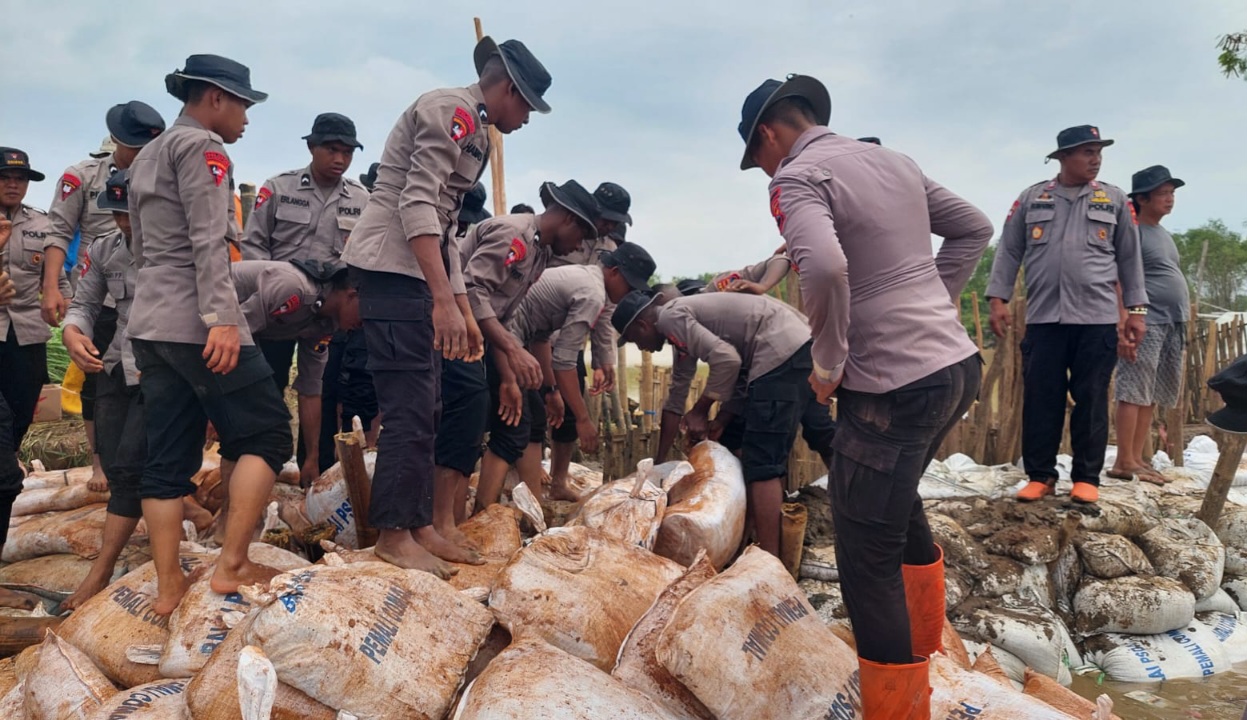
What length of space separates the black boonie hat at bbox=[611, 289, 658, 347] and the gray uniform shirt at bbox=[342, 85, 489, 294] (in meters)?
1.33

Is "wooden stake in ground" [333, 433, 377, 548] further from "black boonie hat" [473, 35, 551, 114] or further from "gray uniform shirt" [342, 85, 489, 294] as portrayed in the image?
"black boonie hat" [473, 35, 551, 114]

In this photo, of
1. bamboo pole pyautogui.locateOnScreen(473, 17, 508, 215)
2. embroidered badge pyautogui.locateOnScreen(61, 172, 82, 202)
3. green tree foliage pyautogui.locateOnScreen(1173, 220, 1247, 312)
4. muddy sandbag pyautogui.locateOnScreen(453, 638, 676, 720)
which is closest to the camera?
muddy sandbag pyautogui.locateOnScreen(453, 638, 676, 720)

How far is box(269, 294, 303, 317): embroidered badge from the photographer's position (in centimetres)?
316

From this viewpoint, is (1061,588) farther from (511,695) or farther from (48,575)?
(48,575)

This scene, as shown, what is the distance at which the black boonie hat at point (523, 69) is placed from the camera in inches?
108

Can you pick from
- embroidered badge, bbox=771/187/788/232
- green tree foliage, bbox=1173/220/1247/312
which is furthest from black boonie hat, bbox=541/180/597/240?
green tree foliage, bbox=1173/220/1247/312

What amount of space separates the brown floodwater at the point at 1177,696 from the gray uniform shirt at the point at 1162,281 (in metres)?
2.00

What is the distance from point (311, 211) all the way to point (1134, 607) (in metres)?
4.31

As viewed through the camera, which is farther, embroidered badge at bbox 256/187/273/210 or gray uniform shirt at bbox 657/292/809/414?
embroidered badge at bbox 256/187/273/210

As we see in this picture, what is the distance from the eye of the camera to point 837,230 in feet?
6.83

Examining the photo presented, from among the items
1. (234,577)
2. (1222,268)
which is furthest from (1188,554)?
(1222,268)

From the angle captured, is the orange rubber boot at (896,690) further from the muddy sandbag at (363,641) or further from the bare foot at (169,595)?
the bare foot at (169,595)

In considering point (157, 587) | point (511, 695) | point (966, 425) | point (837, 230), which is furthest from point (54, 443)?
point (966, 425)

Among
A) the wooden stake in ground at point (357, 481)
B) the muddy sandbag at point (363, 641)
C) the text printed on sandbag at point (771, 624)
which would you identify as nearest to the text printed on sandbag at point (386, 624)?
the muddy sandbag at point (363, 641)
